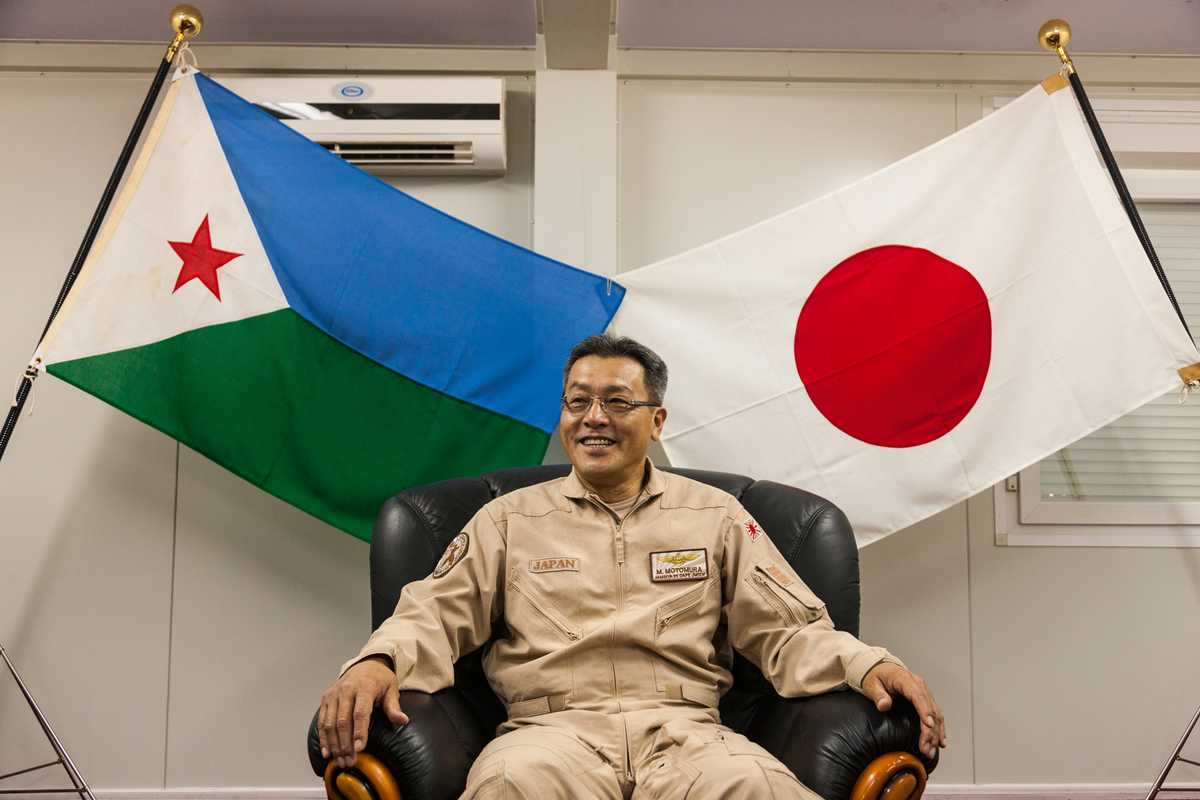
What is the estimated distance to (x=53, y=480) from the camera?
2.78 metres

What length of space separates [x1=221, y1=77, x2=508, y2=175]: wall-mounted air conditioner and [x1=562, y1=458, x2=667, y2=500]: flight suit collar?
1192 millimetres

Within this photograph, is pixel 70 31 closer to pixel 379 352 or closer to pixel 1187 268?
pixel 379 352

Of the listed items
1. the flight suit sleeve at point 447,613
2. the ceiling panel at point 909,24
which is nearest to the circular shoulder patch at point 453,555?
the flight suit sleeve at point 447,613

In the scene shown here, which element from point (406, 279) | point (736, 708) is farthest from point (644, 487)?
point (406, 279)

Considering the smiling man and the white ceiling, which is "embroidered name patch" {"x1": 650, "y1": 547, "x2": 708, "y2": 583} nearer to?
the smiling man

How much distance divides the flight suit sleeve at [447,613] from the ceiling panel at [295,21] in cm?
160

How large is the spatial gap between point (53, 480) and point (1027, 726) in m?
2.91

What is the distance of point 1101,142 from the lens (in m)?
2.49

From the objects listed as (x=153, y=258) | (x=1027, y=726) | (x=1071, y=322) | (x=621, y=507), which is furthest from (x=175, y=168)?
(x=1027, y=726)

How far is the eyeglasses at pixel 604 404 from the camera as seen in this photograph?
193cm

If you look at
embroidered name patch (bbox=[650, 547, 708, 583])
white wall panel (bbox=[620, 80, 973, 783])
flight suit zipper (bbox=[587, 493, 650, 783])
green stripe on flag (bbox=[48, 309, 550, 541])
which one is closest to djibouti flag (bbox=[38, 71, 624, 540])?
green stripe on flag (bbox=[48, 309, 550, 541])

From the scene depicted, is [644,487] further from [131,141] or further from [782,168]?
[131,141]

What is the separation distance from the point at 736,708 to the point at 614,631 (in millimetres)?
404

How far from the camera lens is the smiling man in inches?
59.9
